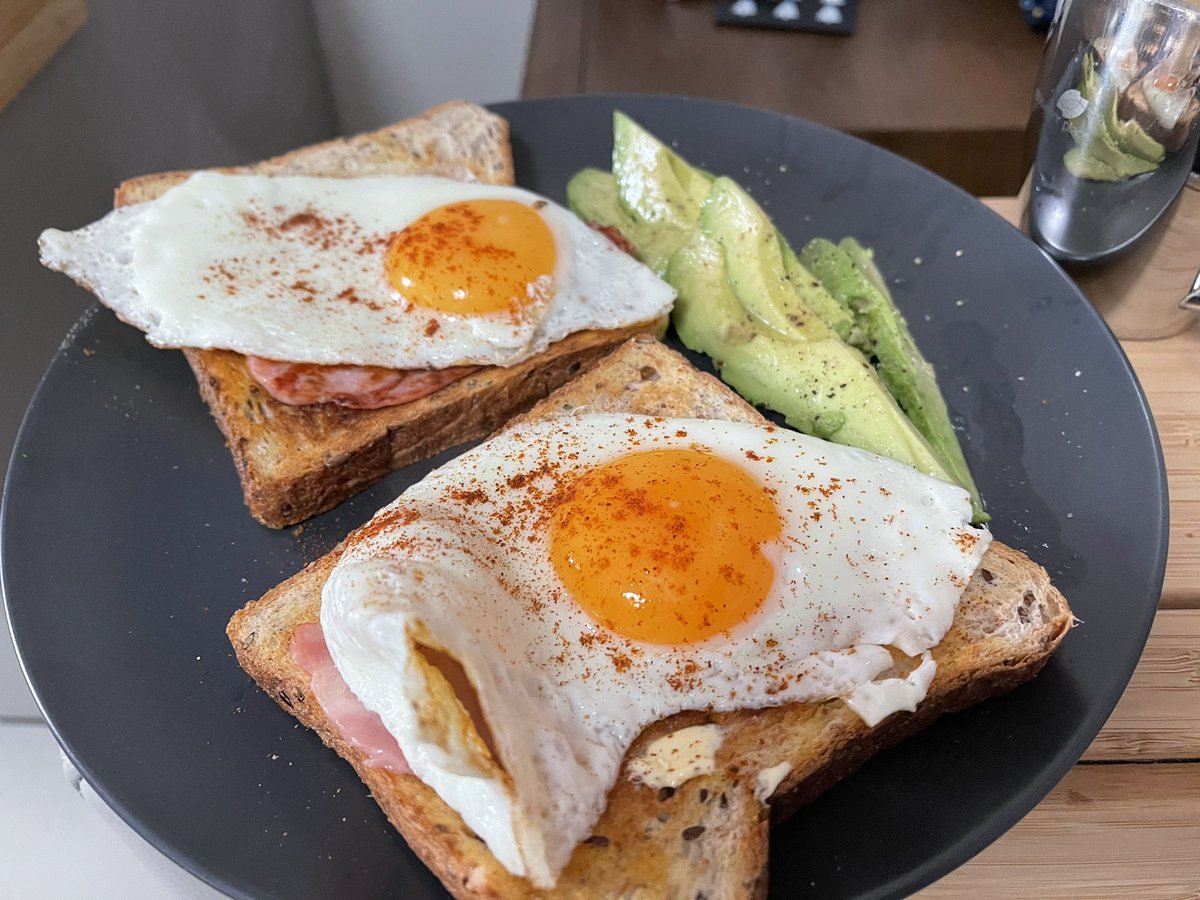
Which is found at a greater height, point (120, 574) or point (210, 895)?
point (120, 574)

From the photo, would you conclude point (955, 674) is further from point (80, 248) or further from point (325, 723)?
point (80, 248)

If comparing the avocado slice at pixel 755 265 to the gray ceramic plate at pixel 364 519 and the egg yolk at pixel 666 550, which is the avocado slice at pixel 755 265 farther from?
the egg yolk at pixel 666 550

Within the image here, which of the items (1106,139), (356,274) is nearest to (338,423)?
(356,274)

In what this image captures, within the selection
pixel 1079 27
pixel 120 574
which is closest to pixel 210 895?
pixel 120 574

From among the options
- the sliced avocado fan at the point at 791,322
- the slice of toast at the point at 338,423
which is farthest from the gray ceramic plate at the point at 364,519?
the sliced avocado fan at the point at 791,322

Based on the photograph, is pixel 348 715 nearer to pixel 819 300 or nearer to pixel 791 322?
pixel 791 322
